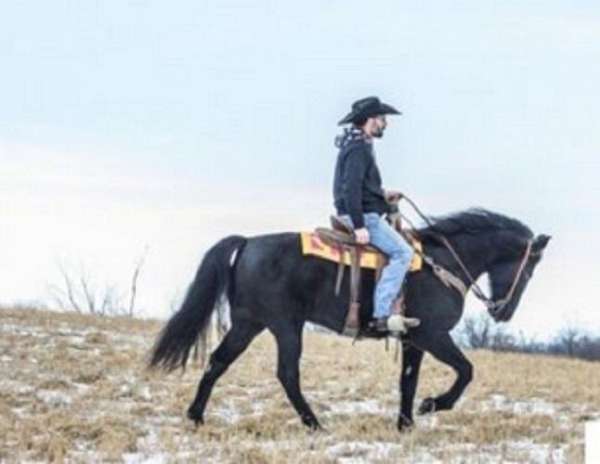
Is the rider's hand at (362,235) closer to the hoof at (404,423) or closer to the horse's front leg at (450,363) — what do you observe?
the horse's front leg at (450,363)

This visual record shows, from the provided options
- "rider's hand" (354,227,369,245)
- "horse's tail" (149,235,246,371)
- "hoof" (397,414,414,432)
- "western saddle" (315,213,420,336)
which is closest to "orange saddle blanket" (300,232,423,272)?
"western saddle" (315,213,420,336)

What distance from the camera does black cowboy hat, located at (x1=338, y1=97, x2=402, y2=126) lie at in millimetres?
9914

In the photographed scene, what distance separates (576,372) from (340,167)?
23.4ft

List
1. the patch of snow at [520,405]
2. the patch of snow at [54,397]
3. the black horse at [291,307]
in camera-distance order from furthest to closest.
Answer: the patch of snow at [520,405] → the patch of snow at [54,397] → the black horse at [291,307]

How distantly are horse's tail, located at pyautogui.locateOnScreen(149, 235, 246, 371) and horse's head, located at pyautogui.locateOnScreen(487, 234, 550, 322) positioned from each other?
7.59 ft

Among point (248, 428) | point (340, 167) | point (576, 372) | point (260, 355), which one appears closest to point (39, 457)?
point (248, 428)

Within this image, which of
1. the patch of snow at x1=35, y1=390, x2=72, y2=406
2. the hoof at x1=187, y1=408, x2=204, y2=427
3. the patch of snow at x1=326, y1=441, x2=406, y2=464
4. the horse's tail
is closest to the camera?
the patch of snow at x1=326, y1=441, x2=406, y2=464

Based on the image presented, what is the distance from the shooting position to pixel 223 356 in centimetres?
1009

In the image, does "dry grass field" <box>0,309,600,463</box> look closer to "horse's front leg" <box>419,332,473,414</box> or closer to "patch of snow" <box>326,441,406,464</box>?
"patch of snow" <box>326,441,406,464</box>

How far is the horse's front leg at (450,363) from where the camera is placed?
31.9 feet

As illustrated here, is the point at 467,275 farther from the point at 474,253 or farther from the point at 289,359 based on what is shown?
the point at 289,359

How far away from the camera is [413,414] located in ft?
34.7

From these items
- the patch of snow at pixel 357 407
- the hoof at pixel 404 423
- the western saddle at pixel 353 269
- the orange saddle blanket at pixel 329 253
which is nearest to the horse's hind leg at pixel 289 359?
the western saddle at pixel 353 269

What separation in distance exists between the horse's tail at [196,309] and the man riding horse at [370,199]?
1.01 meters
